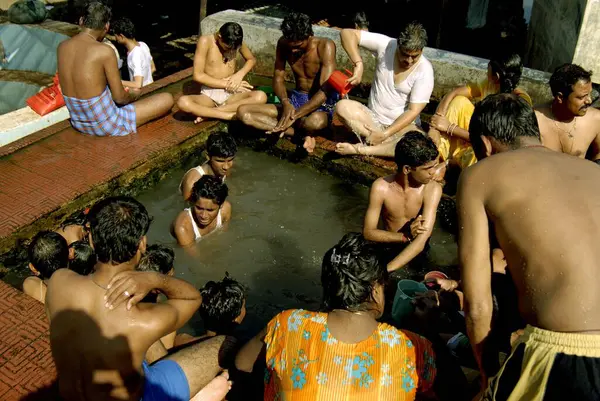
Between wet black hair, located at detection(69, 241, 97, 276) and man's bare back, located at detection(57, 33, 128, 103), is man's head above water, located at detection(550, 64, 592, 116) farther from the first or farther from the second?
man's bare back, located at detection(57, 33, 128, 103)

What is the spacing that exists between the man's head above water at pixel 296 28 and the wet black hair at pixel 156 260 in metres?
3.46

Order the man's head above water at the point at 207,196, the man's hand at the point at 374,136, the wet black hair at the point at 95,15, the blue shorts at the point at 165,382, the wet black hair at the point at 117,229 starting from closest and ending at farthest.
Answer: the wet black hair at the point at 117,229
the blue shorts at the point at 165,382
the man's head above water at the point at 207,196
the wet black hair at the point at 95,15
the man's hand at the point at 374,136

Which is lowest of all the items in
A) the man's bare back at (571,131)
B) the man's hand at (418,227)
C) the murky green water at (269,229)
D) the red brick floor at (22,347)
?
the murky green water at (269,229)

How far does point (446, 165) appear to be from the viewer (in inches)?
251

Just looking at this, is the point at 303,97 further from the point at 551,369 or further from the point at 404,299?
the point at 551,369

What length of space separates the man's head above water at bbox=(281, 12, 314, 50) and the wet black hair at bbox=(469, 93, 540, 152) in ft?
13.0

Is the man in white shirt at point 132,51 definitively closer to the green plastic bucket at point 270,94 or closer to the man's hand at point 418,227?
the green plastic bucket at point 270,94

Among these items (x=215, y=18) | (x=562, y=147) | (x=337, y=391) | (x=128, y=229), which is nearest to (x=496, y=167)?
(x=337, y=391)

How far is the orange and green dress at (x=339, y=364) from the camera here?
267 cm

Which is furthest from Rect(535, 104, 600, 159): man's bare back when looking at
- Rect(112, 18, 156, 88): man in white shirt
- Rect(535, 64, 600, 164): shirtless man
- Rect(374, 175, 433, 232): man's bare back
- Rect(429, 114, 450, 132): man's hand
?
Rect(112, 18, 156, 88): man in white shirt

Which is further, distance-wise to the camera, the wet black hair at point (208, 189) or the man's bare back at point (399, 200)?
the wet black hair at point (208, 189)

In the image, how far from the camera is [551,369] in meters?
2.63

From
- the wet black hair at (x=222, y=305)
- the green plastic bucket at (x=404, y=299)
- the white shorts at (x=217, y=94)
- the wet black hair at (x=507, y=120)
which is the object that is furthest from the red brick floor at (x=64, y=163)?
the wet black hair at (x=507, y=120)

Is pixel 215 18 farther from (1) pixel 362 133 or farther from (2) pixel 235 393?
(2) pixel 235 393
